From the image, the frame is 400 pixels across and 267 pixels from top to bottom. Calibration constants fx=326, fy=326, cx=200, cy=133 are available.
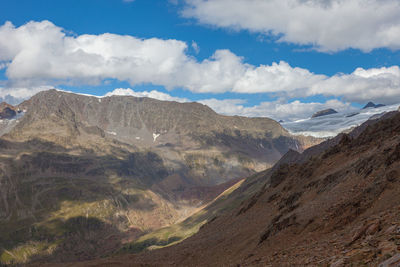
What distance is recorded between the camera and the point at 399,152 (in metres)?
40.3

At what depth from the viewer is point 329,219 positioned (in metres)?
34.8

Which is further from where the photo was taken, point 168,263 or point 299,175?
point 299,175

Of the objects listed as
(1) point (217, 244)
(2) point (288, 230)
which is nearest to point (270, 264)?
(2) point (288, 230)

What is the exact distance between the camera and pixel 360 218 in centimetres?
3022

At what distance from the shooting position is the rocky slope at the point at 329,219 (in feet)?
69.9

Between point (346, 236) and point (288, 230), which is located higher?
point (346, 236)

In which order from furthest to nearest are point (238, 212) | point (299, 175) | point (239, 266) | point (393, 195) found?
point (238, 212) < point (299, 175) < point (239, 266) < point (393, 195)

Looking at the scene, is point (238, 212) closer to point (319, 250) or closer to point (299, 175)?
point (299, 175)

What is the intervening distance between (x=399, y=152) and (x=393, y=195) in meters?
11.6

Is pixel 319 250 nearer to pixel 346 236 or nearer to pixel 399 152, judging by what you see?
pixel 346 236

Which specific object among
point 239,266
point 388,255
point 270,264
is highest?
point 388,255

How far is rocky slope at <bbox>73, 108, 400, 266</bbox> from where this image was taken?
69.9 ft

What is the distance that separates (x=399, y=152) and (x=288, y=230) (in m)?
16.8

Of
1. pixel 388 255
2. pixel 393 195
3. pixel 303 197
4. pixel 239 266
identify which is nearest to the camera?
pixel 388 255
